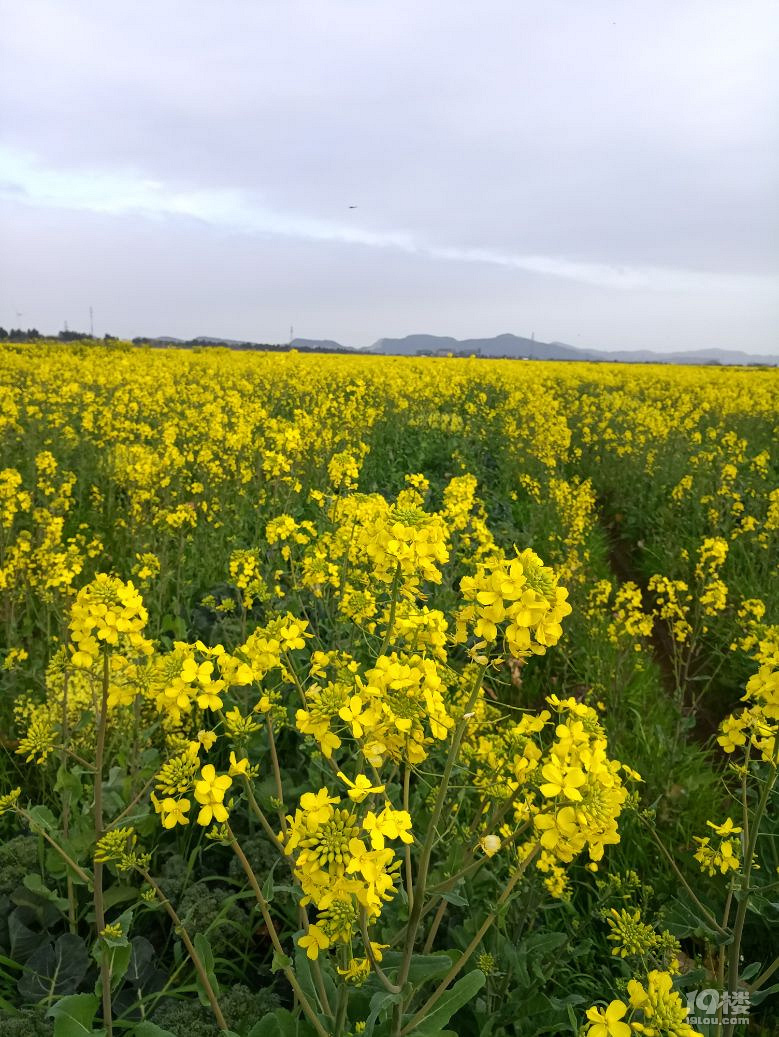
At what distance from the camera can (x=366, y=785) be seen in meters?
1.11

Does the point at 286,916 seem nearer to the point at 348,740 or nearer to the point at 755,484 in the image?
the point at 348,740

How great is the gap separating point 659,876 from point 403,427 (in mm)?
7828

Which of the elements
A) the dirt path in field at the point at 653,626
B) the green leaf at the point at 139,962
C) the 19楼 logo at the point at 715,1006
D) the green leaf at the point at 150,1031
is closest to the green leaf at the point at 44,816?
the green leaf at the point at 139,962

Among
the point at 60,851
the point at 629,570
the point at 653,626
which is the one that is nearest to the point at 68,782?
the point at 60,851

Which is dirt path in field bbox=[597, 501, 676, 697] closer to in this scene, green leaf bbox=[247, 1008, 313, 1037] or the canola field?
the canola field

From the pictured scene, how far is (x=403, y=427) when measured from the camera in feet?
32.0

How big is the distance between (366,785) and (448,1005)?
29.5 inches

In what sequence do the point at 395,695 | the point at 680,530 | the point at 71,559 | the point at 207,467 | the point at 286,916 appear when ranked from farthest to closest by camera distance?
1. the point at 680,530
2. the point at 207,467
3. the point at 71,559
4. the point at 286,916
5. the point at 395,695

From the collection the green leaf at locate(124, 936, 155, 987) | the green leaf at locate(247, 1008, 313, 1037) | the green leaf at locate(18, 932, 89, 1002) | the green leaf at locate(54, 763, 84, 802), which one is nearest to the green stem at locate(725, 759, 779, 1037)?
the green leaf at locate(247, 1008, 313, 1037)

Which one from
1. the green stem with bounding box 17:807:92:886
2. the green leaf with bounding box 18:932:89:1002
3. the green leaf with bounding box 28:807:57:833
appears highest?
the green stem with bounding box 17:807:92:886

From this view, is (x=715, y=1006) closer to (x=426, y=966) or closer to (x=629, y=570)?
(x=426, y=966)

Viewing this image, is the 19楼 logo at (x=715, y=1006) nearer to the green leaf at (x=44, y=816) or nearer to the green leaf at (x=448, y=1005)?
the green leaf at (x=448, y=1005)

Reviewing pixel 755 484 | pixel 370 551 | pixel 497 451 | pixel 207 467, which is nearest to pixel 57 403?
pixel 207 467

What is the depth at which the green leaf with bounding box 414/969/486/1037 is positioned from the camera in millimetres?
1393
